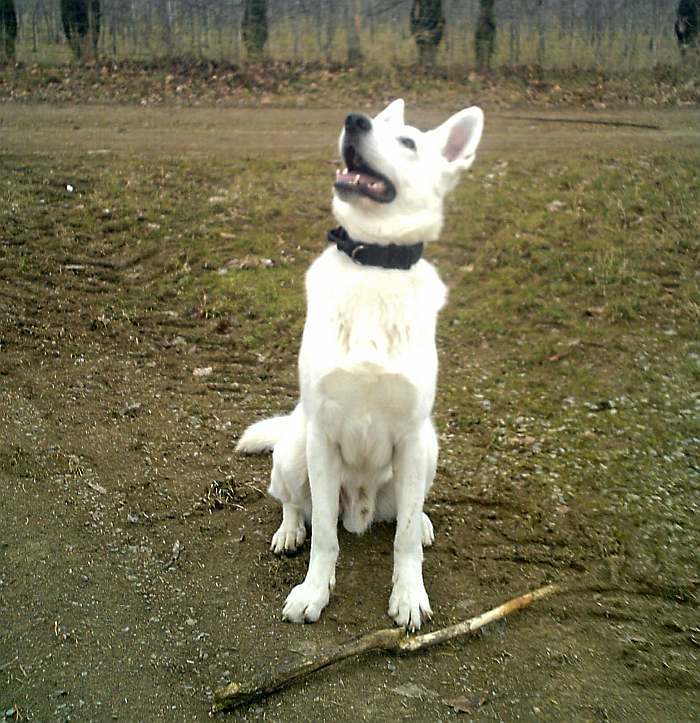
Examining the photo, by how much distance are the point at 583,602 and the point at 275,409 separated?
7.50 ft

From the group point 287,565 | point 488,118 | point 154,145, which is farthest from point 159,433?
point 488,118

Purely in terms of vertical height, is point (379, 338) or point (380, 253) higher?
point (380, 253)

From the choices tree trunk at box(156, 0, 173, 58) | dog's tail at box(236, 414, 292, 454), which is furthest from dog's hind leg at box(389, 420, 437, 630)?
tree trunk at box(156, 0, 173, 58)

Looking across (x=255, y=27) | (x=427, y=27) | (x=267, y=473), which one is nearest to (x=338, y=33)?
(x=255, y=27)

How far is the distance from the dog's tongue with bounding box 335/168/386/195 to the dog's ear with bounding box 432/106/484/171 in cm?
38

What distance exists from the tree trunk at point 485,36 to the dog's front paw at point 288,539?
10.3 meters

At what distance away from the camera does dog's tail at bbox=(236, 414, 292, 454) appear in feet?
14.1

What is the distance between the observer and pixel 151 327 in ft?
19.8

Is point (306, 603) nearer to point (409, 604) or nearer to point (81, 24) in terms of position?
point (409, 604)

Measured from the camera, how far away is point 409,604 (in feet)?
10.9

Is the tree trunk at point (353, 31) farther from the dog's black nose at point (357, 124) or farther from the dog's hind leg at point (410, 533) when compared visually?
the dog's hind leg at point (410, 533)

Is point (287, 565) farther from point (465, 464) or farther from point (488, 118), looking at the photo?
point (488, 118)

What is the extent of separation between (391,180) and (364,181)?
0.34ft

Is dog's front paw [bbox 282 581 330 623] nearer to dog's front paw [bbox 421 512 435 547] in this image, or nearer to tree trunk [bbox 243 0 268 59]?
dog's front paw [bbox 421 512 435 547]
